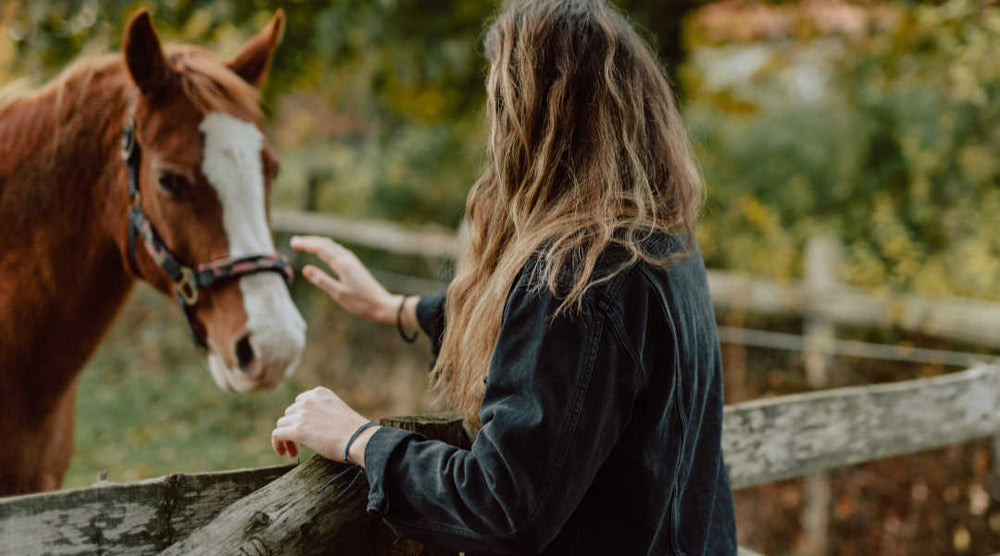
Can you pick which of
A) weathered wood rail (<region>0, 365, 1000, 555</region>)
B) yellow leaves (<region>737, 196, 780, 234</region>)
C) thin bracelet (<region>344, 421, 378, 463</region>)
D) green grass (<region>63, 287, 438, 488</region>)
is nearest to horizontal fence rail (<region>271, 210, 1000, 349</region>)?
green grass (<region>63, 287, 438, 488</region>)

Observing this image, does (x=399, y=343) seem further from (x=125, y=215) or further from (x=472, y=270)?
(x=472, y=270)

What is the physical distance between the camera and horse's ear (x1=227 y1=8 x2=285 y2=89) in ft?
8.54

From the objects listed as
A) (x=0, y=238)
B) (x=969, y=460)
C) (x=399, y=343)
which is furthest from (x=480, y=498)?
(x=399, y=343)

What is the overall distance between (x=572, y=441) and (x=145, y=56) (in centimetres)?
188

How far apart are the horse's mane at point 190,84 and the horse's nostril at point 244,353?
68 cm

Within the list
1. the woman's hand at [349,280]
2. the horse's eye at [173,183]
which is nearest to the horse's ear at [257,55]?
the horse's eye at [173,183]

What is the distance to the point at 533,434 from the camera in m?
0.98

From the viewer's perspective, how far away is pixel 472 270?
1273 millimetres

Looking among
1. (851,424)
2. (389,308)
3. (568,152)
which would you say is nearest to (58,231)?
(389,308)

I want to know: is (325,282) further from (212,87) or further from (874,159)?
(874,159)

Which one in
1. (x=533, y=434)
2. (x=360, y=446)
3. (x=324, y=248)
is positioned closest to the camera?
(x=533, y=434)

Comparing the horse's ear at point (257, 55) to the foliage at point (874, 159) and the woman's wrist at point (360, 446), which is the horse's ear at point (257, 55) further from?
the foliage at point (874, 159)

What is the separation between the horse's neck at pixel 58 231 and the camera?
2133mm

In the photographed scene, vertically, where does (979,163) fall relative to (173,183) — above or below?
below
